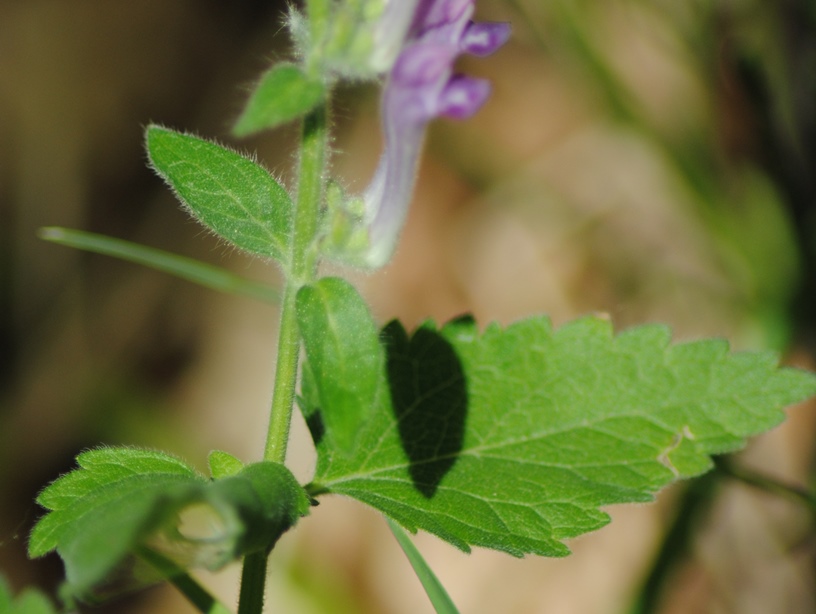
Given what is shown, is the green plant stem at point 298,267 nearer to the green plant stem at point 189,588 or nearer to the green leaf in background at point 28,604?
the green plant stem at point 189,588

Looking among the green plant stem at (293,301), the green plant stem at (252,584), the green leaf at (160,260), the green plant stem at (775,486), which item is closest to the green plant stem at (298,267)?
the green plant stem at (293,301)

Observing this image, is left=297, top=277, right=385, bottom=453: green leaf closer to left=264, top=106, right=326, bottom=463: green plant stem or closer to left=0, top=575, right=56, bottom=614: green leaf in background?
left=264, top=106, right=326, bottom=463: green plant stem

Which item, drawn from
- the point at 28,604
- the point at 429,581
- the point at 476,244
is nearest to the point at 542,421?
the point at 429,581

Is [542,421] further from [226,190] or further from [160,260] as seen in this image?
[160,260]

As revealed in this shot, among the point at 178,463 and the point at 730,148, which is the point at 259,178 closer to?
the point at 178,463

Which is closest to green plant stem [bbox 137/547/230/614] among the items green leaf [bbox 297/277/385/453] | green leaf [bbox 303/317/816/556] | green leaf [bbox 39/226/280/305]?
green leaf [bbox 303/317/816/556]

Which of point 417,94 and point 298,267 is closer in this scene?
point 417,94
